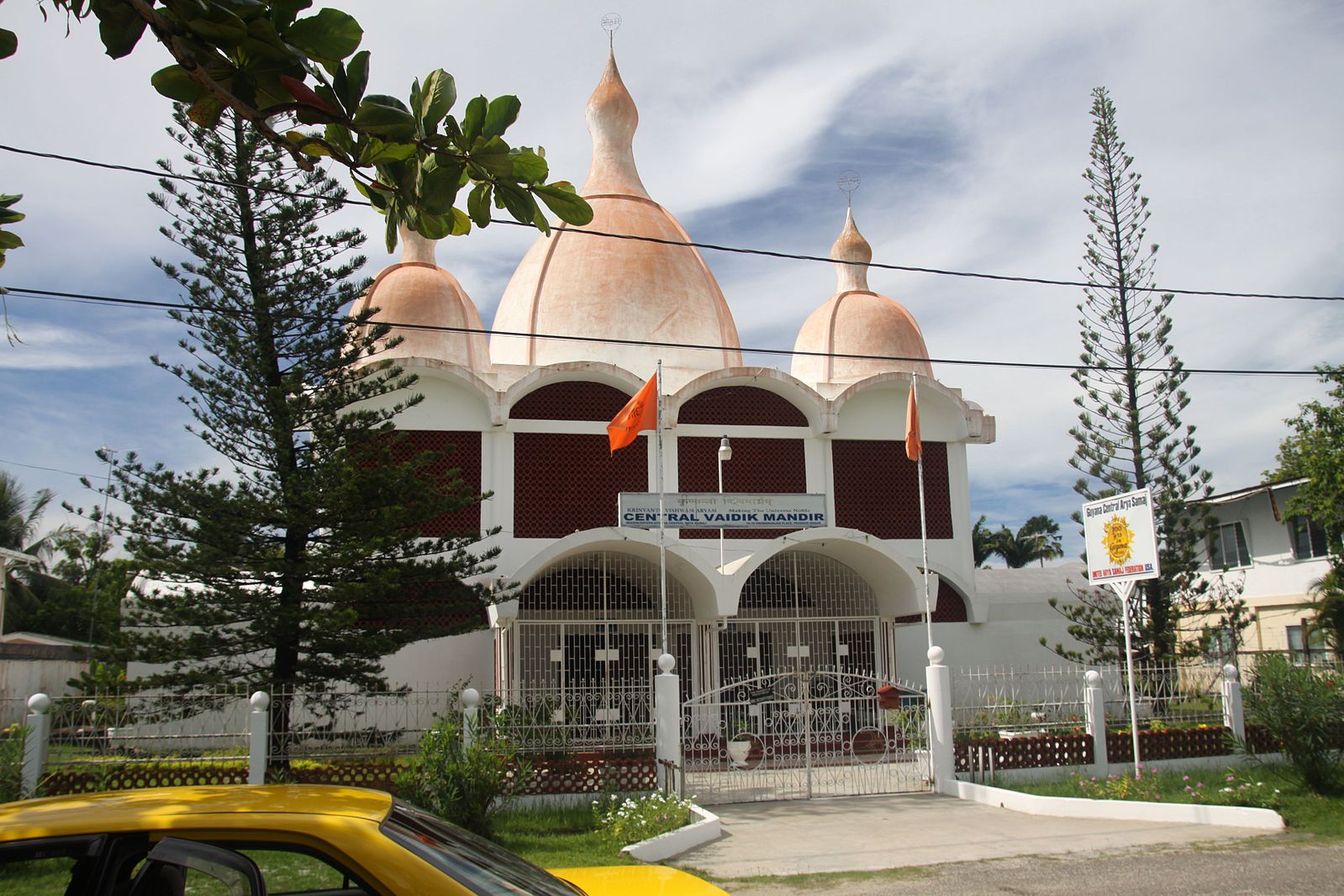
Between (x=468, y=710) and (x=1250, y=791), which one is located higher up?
(x=468, y=710)

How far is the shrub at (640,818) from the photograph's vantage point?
829cm

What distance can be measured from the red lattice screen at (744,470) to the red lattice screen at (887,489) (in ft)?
2.55

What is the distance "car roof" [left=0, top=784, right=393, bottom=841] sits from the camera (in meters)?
2.36

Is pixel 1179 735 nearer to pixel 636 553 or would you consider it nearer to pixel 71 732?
pixel 636 553

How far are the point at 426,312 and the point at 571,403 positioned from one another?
343 centimetres

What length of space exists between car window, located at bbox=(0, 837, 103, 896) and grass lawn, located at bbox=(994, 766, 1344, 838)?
8869mm

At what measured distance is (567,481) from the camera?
16.0 m

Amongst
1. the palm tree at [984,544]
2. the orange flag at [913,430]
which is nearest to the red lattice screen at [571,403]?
the orange flag at [913,430]

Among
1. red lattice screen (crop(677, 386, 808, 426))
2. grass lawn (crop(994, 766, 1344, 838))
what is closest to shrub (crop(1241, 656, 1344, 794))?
grass lawn (crop(994, 766, 1344, 838))

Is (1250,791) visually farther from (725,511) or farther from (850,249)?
(850,249)

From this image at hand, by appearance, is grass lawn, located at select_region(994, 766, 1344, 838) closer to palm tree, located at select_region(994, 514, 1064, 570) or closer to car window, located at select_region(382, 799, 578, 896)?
car window, located at select_region(382, 799, 578, 896)

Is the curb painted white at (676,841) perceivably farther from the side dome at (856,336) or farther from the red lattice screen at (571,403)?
the side dome at (856,336)

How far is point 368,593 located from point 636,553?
14.6 ft

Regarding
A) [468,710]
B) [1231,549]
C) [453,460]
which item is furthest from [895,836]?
[1231,549]
